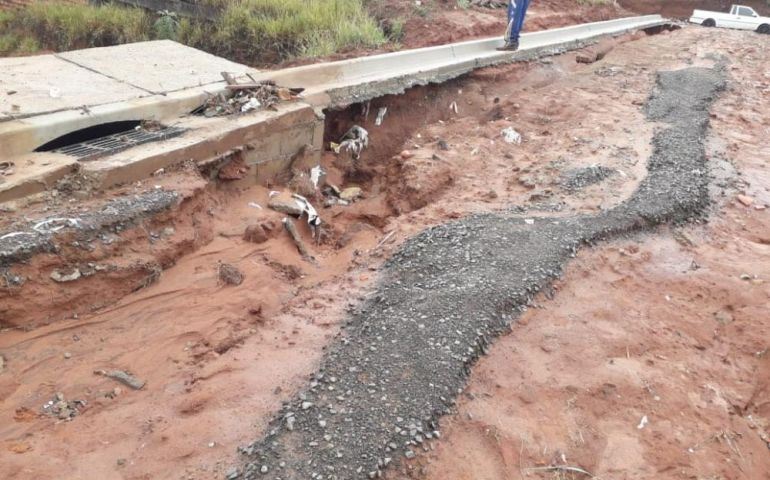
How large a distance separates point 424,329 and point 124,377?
5.91ft

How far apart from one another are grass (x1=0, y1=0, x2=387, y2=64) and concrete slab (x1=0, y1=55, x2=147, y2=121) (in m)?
2.81

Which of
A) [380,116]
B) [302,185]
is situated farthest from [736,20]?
[302,185]

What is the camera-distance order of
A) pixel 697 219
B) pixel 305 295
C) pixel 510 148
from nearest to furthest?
pixel 305 295
pixel 697 219
pixel 510 148

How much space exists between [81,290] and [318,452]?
85.4 inches

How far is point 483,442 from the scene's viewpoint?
3.09 m

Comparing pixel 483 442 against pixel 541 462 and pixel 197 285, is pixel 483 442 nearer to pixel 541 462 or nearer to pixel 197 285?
pixel 541 462

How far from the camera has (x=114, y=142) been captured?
494 cm

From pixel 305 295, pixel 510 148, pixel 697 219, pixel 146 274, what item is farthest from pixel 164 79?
pixel 697 219

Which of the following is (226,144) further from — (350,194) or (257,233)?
(350,194)

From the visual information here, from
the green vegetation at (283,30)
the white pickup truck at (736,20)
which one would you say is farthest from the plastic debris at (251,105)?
the white pickup truck at (736,20)

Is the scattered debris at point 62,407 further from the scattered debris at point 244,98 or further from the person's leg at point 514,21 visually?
the person's leg at point 514,21

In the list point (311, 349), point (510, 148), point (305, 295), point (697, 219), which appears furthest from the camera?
point (510, 148)

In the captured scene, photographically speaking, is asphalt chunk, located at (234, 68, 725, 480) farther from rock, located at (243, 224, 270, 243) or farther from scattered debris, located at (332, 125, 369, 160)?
scattered debris, located at (332, 125, 369, 160)

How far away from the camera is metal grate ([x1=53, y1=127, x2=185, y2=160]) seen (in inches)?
184
